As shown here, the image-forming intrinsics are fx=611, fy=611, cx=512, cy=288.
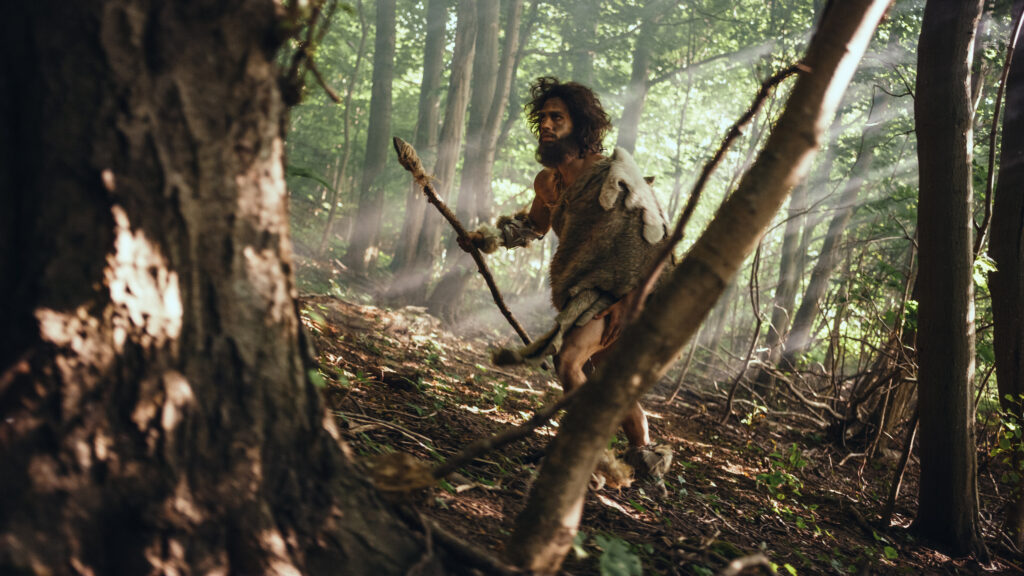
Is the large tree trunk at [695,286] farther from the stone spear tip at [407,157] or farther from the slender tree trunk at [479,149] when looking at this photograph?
the slender tree trunk at [479,149]

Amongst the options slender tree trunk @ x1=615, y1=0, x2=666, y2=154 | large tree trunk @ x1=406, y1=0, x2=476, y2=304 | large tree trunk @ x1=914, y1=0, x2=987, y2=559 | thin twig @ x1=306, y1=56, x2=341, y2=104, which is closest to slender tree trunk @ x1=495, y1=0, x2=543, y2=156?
slender tree trunk @ x1=615, y1=0, x2=666, y2=154

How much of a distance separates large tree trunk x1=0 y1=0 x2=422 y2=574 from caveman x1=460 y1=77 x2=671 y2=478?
76.2 inches

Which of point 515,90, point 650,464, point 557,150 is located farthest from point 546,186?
point 515,90

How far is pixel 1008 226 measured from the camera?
14.1 feet

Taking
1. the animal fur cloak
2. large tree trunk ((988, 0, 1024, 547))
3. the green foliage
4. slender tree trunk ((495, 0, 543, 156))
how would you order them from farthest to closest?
1. slender tree trunk ((495, 0, 543, 156))
2. large tree trunk ((988, 0, 1024, 547))
3. the green foliage
4. the animal fur cloak

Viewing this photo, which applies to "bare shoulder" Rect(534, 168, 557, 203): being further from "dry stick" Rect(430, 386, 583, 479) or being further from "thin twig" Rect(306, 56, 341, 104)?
"thin twig" Rect(306, 56, 341, 104)

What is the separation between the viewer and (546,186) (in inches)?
161

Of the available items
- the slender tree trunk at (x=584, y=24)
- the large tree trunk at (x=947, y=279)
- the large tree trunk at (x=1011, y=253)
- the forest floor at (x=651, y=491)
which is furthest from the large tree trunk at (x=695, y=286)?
the slender tree trunk at (x=584, y=24)

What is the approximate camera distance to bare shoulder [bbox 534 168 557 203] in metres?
4.06

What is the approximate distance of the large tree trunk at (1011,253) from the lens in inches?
167

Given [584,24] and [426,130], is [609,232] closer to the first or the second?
[426,130]

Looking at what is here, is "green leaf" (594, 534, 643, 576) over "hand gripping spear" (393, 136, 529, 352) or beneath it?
beneath

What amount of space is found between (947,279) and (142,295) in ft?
13.9

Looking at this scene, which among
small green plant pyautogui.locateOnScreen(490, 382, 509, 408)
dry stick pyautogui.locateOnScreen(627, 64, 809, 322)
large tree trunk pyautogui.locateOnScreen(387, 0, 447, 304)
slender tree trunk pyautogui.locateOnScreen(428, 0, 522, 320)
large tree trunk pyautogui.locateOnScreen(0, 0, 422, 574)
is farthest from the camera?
large tree trunk pyautogui.locateOnScreen(387, 0, 447, 304)
